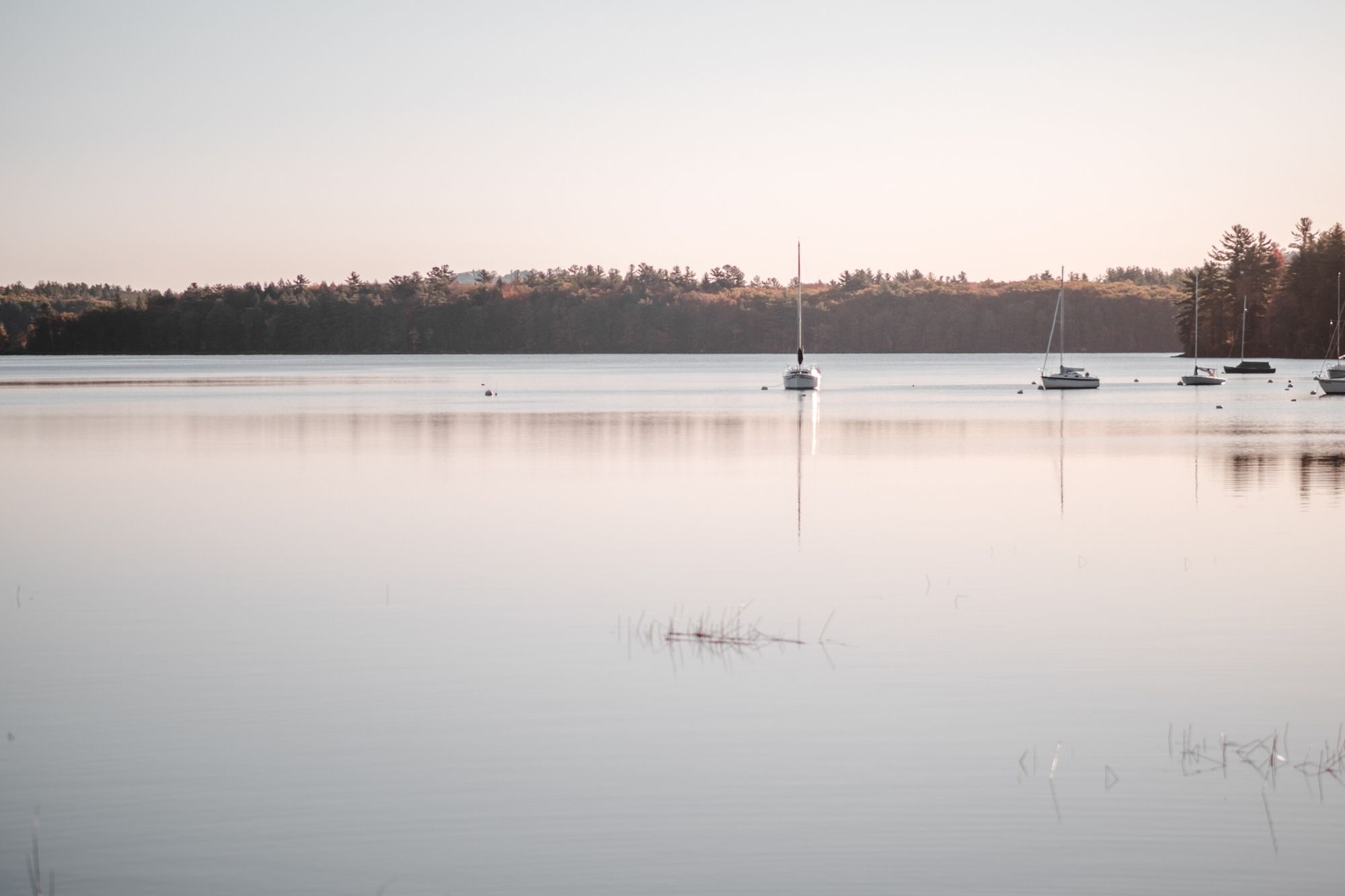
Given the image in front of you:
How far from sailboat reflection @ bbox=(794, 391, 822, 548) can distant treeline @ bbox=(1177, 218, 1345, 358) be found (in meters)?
73.8

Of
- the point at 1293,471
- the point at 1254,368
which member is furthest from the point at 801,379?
the point at 1293,471

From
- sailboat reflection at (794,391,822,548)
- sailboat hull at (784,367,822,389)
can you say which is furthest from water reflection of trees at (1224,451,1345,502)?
sailboat hull at (784,367,822,389)

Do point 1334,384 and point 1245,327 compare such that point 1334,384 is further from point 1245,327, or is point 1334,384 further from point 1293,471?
point 1245,327

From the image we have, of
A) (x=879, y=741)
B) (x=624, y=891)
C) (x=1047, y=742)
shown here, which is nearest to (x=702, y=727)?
(x=879, y=741)

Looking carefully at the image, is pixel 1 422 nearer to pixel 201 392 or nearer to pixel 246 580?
pixel 201 392

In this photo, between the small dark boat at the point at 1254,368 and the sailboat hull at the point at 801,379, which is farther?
the small dark boat at the point at 1254,368

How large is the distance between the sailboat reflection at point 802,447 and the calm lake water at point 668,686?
0.29 metres

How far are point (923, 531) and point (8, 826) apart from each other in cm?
1641

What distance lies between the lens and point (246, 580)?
60.8 feet

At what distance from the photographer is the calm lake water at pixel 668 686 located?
8.43m

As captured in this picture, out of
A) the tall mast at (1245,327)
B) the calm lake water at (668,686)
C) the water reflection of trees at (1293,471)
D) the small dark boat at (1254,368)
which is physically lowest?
the water reflection of trees at (1293,471)

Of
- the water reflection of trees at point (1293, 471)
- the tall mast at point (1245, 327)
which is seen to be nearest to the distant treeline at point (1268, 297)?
the tall mast at point (1245, 327)

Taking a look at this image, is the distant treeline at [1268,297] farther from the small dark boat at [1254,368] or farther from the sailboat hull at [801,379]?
the sailboat hull at [801,379]

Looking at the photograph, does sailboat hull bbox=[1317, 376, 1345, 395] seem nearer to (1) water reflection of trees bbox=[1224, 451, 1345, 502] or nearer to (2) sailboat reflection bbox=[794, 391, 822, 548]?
(2) sailboat reflection bbox=[794, 391, 822, 548]
